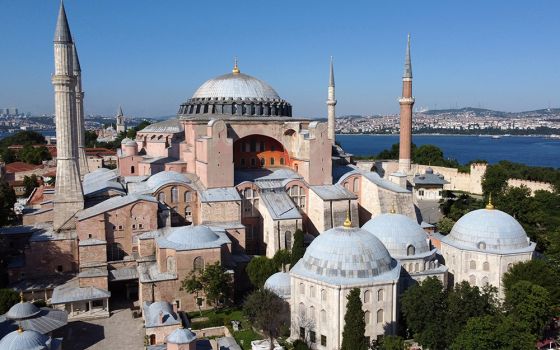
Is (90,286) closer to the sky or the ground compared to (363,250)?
closer to the ground

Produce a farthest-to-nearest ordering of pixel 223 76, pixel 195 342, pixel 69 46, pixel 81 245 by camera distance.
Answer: pixel 223 76, pixel 69 46, pixel 81 245, pixel 195 342

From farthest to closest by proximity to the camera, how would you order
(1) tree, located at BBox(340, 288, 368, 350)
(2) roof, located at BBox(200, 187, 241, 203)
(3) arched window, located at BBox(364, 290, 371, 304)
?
(2) roof, located at BBox(200, 187, 241, 203) → (3) arched window, located at BBox(364, 290, 371, 304) → (1) tree, located at BBox(340, 288, 368, 350)

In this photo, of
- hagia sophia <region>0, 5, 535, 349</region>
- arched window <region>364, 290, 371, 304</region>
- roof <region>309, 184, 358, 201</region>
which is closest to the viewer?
arched window <region>364, 290, 371, 304</region>

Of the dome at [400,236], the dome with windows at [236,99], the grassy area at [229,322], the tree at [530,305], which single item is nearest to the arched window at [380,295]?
the dome at [400,236]

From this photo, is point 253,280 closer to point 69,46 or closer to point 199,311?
point 199,311

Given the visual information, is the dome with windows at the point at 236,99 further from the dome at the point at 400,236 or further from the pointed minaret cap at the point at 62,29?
the dome at the point at 400,236

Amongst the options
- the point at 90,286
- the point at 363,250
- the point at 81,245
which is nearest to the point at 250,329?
the point at 363,250

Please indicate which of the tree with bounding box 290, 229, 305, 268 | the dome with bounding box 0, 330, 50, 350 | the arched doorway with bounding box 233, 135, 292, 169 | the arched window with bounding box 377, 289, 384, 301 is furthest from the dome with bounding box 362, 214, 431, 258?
the dome with bounding box 0, 330, 50, 350

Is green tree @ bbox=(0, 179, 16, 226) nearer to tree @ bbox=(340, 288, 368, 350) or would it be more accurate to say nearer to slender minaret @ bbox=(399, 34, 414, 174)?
tree @ bbox=(340, 288, 368, 350)
